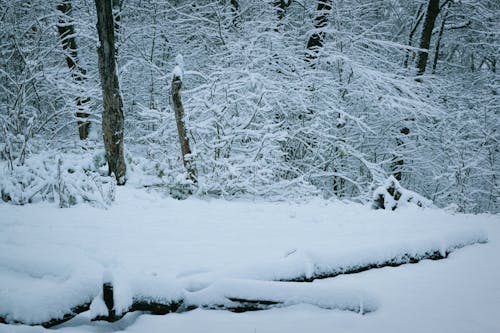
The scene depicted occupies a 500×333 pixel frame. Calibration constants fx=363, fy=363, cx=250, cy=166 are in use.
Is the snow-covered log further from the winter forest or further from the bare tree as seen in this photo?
the bare tree

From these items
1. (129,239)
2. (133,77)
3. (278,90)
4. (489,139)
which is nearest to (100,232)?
(129,239)

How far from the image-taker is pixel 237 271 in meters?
2.55

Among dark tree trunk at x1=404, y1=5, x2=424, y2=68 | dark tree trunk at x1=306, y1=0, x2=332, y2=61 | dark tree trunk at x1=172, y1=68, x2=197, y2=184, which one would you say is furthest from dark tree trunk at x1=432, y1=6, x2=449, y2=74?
dark tree trunk at x1=172, y1=68, x2=197, y2=184

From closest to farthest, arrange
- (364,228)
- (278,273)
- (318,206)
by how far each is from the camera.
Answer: (278,273) < (364,228) < (318,206)

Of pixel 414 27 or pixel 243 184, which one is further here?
pixel 414 27

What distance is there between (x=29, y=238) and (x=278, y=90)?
643 centimetres

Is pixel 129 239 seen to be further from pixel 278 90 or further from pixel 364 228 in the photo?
pixel 278 90

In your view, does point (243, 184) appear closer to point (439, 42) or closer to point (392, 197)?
point (392, 197)

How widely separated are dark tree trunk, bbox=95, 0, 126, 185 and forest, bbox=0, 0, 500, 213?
3 cm

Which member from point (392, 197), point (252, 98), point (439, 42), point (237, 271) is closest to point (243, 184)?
point (252, 98)

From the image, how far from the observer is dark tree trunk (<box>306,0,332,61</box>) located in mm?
9883

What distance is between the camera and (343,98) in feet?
34.6

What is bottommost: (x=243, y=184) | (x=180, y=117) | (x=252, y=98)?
(x=243, y=184)

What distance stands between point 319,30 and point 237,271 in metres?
8.69
